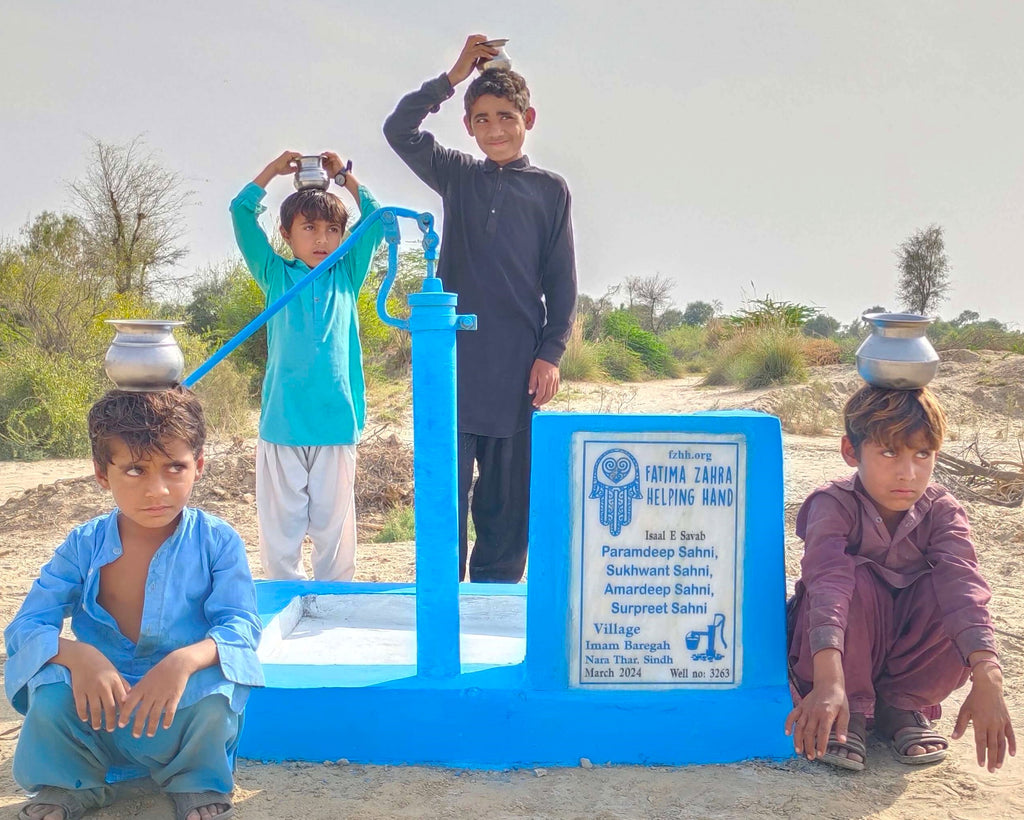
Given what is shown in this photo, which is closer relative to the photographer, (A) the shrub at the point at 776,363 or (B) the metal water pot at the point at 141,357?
(B) the metal water pot at the point at 141,357

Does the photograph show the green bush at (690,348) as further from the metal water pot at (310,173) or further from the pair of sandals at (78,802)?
the pair of sandals at (78,802)

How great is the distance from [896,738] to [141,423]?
1.97 metres

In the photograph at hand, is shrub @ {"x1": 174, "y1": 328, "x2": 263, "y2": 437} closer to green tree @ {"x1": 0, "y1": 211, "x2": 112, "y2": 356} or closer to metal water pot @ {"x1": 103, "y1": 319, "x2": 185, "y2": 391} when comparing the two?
green tree @ {"x1": 0, "y1": 211, "x2": 112, "y2": 356}

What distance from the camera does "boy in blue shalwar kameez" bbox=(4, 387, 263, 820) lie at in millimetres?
2014

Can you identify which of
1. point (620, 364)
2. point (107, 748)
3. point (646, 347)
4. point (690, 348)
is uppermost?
point (690, 348)

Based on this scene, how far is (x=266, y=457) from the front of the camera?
11.3 ft

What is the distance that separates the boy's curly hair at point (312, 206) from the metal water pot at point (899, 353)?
1.93 meters

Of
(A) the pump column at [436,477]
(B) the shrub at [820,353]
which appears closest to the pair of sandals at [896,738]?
(A) the pump column at [436,477]

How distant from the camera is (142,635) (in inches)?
84.4

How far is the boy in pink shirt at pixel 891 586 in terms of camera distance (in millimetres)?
2332

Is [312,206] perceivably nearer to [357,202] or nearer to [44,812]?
[357,202]

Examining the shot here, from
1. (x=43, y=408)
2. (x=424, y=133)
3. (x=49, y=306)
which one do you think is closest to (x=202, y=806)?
(x=424, y=133)

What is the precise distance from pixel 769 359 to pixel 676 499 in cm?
1204

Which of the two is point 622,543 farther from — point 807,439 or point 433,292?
point 807,439
